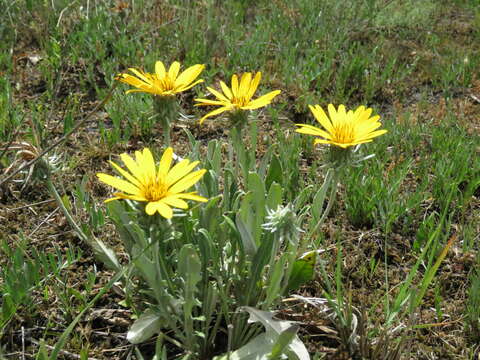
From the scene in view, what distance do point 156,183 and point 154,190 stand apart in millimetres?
38

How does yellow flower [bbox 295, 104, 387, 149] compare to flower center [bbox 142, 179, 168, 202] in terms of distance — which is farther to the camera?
yellow flower [bbox 295, 104, 387, 149]

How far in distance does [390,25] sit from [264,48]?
1406 mm

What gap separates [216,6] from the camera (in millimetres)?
5039

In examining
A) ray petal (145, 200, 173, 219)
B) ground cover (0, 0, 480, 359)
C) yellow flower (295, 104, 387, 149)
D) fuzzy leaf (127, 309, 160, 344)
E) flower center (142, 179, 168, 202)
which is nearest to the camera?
ray petal (145, 200, 173, 219)

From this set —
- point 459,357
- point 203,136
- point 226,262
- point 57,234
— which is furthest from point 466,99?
point 57,234

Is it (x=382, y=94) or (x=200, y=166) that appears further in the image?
(x=382, y=94)

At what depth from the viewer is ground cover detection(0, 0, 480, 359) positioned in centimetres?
206

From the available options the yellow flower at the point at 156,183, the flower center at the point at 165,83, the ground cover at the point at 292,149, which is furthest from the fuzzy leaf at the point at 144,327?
the flower center at the point at 165,83

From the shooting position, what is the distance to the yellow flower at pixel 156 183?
1403mm

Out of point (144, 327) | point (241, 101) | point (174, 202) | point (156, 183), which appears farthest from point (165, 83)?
point (144, 327)

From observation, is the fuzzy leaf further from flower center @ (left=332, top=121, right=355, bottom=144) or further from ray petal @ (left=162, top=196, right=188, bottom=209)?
flower center @ (left=332, top=121, right=355, bottom=144)

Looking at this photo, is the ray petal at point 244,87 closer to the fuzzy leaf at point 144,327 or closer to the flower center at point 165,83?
the flower center at point 165,83

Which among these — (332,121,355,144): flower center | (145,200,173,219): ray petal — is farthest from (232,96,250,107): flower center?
(145,200,173,219): ray petal

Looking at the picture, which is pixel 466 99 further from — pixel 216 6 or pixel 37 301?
pixel 37 301
